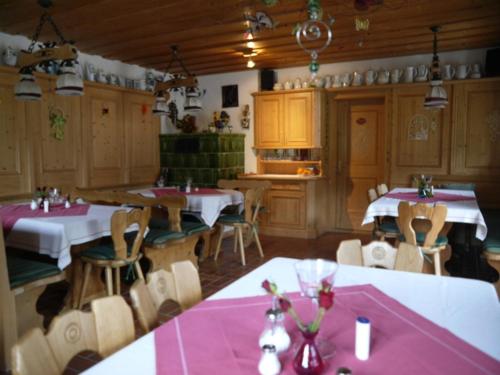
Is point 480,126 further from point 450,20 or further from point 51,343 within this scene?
point 51,343

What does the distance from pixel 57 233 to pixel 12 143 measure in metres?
2.28

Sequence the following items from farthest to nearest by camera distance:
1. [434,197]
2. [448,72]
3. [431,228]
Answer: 1. [448,72]
2. [434,197]
3. [431,228]

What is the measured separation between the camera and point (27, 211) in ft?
12.8

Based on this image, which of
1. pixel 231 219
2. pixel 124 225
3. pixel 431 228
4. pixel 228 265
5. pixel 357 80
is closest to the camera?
pixel 124 225

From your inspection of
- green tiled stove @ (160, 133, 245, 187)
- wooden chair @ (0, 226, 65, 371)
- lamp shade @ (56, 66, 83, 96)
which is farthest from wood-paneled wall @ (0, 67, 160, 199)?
wooden chair @ (0, 226, 65, 371)

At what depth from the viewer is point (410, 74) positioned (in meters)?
6.21

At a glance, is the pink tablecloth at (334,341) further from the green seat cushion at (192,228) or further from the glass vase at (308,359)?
the green seat cushion at (192,228)

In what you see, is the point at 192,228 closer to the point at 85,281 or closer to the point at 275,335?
the point at 85,281

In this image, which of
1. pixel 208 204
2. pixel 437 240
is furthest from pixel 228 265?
pixel 437 240

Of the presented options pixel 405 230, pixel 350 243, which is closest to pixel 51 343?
pixel 350 243

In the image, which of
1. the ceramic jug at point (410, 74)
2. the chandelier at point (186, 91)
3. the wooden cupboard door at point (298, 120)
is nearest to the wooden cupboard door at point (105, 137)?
the chandelier at point (186, 91)

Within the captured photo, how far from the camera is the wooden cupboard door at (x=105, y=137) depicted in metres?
6.02

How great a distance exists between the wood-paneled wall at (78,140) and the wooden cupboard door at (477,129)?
15.3 feet

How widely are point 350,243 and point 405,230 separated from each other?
54.7 inches
